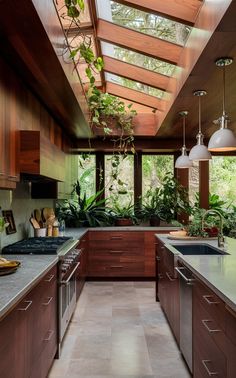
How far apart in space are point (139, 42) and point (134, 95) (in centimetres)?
168

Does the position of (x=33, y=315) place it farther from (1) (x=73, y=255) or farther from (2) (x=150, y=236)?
(2) (x=150, y=236)

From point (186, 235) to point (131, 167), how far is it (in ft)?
8.78

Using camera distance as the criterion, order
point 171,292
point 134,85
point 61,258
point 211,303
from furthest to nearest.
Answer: point 134,85 → point 171,292 → point 61,258 → point 211,303

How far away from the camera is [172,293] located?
3.15 metres

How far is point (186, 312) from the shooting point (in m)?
2.56

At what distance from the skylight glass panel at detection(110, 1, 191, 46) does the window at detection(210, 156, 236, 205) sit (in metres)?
3.66

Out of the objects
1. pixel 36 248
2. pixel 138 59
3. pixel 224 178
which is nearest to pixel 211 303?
pixel 36 248

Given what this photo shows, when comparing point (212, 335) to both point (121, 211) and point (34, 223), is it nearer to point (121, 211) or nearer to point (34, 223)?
point (34, 223)

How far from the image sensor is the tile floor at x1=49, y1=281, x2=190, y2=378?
8.66 feet

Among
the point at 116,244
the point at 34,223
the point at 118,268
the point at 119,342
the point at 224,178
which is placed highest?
the point at 224,178

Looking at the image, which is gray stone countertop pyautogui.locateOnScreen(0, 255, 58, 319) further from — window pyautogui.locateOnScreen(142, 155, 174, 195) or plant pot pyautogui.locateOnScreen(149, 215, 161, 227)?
window pyautogui.locateOnScreen(142, 155, 174, 195)

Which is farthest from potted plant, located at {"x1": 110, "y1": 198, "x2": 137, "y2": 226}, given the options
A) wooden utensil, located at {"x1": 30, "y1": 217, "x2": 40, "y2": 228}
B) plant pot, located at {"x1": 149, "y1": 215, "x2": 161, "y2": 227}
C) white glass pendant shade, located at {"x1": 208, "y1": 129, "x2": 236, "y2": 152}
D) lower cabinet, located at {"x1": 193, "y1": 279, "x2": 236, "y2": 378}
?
lower cabinet, located at {"x1": 193, "y1": 279, "x2": 236, "y2": 378}

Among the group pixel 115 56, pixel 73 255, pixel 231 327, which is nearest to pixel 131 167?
pixel 115 56

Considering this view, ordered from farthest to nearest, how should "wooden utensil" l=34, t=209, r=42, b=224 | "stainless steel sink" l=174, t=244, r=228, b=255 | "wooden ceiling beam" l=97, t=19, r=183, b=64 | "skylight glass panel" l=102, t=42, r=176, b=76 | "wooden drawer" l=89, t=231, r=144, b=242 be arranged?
"wooden drawer" l=89, t=231, r=144, b=242 → "wooden utensil" l=34, t=209, r=42, b=224 → "skylight glass panel" l=102, t=42, r=176, b=76 → "stainless steel sink" l=174, t=244, r=228, b=255 → "wooden ceiling beam" l=97, t=19, r=183, b=64
